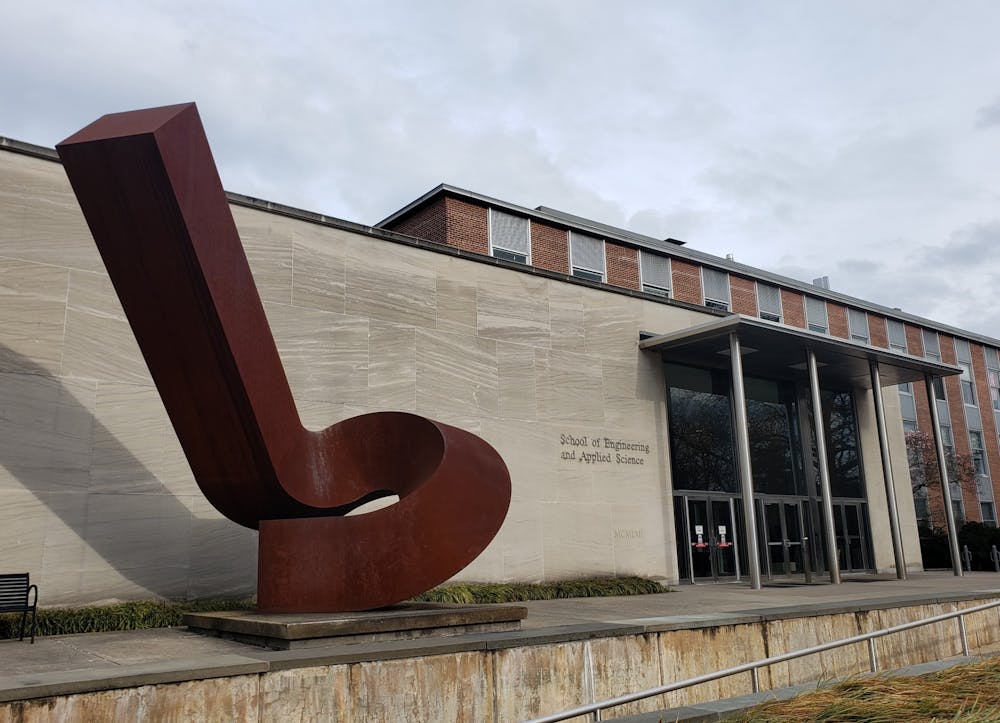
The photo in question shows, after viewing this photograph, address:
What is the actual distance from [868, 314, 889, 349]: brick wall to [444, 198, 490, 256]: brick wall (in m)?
22.7

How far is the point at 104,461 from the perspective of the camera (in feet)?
42.2

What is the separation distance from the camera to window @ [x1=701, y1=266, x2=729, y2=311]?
30.7m

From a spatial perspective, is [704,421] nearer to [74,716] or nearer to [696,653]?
[696,653]

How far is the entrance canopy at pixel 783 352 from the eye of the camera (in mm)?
19750

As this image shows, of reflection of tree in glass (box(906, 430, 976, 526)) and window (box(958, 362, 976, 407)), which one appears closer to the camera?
reflection of tree in glass (box(906, 430, 976, 526))

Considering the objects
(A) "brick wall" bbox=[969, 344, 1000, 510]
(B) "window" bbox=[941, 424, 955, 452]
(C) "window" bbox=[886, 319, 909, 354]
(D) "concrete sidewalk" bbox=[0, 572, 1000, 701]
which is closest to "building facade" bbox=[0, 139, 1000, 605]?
(D) "concrete sidewalk" bbox=[0, 572, 1000, 701]

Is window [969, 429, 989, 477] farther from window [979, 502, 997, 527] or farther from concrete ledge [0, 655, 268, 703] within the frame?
concrete ledge [0, 655, 268, 703]

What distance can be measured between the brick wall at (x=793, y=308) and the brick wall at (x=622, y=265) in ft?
29.8

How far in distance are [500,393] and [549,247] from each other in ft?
30.2

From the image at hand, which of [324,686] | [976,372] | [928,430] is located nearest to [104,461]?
[324,686]

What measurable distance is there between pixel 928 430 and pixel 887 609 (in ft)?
101

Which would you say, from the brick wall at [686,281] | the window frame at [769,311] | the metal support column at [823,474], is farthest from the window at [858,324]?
the metal support column at [823,474]

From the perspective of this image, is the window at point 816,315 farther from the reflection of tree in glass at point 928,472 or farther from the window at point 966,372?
the window at point 966,372

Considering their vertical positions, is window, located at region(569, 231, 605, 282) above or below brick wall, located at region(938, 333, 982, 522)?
above
